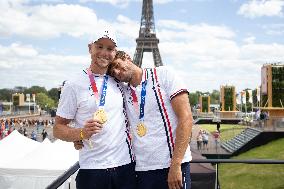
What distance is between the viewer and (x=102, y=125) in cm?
302

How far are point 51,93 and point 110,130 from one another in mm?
158570

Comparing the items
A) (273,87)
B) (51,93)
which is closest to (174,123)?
(273,87)

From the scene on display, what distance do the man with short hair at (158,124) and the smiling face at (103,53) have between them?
0.10m

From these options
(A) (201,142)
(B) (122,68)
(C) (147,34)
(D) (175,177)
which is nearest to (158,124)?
(D) (175,177)

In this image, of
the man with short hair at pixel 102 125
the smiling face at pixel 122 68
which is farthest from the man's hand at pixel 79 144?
the smiling face at pixel 122 68

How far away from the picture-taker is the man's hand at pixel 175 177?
117 inches

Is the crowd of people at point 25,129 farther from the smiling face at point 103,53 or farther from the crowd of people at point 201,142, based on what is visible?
the smiling face at point 103,53

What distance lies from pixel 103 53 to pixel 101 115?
1.70 feet

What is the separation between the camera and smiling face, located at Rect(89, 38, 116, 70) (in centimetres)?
321

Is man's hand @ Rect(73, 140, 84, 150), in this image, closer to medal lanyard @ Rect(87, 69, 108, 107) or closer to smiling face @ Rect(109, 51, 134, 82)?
medal lanyard @ Rect(87, 69, 108, 107)

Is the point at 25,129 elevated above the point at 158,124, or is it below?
below

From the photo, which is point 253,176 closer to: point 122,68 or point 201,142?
point 201,142

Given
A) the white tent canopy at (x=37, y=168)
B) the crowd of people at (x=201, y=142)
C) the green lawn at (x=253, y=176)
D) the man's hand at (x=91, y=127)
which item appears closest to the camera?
the man's hand at (x=91, y=127)

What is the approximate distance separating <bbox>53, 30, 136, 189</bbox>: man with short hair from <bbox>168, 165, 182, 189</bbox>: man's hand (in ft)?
1.11
